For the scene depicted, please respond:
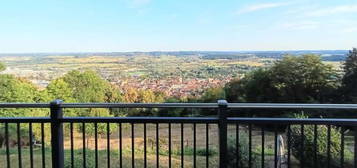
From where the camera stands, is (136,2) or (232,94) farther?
(136,2)

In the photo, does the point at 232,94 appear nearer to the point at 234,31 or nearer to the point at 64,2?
the point at 234,31

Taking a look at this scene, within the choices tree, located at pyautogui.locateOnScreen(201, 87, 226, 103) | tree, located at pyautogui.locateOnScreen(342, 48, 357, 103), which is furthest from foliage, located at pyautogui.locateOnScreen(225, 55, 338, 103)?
tree, located at pyautogui.locateOnScreen(201, 87, 226, 103)

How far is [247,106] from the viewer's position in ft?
7.19

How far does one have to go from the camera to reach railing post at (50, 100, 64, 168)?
2.31 m

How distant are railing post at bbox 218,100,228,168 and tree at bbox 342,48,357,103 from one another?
13.1 m

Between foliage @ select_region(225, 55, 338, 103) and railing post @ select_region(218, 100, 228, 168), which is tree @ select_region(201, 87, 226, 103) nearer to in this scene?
foliage @ select_region(225, 55, 338, 103)

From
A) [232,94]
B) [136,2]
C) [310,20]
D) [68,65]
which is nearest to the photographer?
[232,94]

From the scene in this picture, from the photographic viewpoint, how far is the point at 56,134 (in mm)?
2355

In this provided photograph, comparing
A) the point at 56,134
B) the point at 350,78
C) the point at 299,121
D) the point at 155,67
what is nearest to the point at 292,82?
the point at 350,78

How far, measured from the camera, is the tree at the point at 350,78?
14117 millimetres

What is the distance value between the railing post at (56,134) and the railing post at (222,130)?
973 millimetres

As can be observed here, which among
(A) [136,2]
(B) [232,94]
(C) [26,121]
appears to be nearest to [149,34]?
(A) [136,2]

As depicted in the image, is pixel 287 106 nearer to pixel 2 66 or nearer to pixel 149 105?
pixel 149 105

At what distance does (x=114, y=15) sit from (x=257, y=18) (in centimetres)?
798
